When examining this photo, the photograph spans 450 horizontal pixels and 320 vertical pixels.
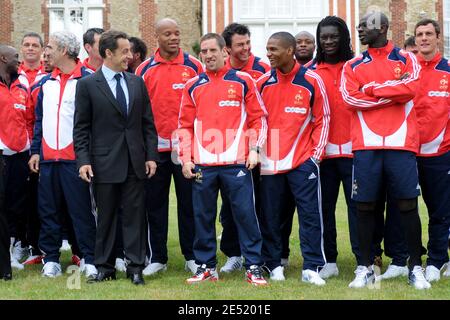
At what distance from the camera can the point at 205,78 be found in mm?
7559

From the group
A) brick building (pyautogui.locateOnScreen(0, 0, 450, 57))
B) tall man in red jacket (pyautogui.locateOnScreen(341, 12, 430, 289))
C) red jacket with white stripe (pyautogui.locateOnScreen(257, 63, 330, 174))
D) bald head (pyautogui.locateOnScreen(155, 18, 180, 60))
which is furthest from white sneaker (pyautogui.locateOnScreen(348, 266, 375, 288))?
brick building (pyautogui.locateOnScreen(0, 0, 450, 57))

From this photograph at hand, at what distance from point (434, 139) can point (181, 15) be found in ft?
71.3

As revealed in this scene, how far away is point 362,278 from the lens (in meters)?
7.22

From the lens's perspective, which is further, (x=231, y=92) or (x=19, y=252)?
(x=19, y=252)

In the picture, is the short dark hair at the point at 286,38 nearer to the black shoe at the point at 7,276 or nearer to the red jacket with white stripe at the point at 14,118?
the red jacket with white stripe at the point at 14,118

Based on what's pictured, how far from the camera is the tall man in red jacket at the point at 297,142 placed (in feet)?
24.5

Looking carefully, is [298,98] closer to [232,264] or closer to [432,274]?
[232,264]

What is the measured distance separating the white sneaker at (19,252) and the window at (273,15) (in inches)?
738

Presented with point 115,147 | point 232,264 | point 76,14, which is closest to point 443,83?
point 232,264

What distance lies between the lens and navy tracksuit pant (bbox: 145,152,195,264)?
8.10m

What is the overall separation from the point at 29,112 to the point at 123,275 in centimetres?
223

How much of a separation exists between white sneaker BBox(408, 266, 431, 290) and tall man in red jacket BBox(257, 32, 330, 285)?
0.85 metres
